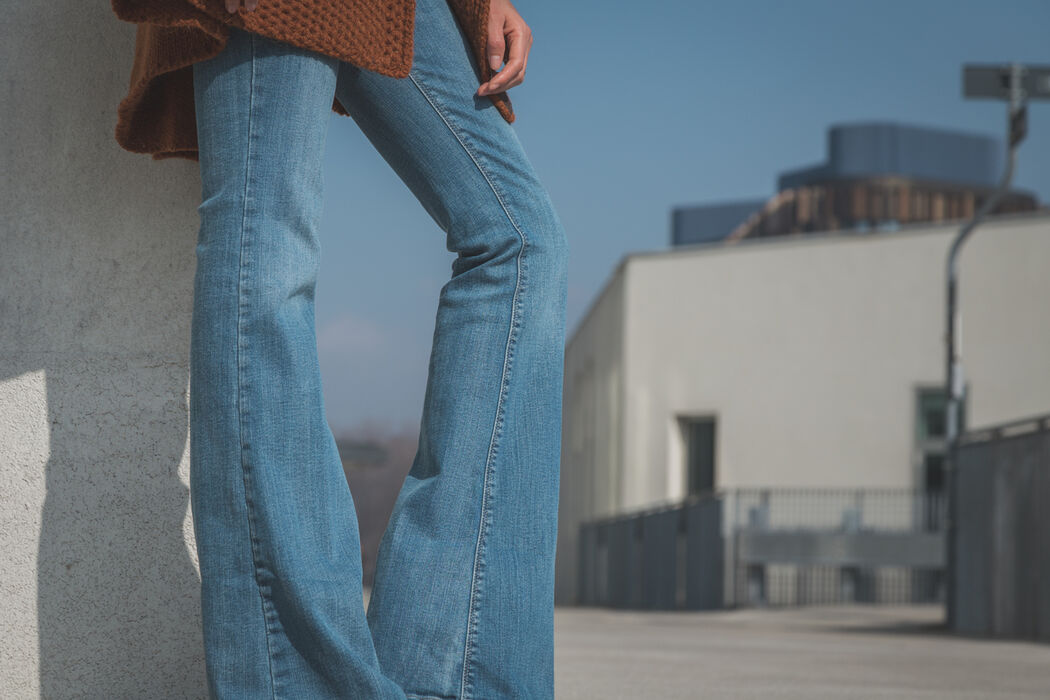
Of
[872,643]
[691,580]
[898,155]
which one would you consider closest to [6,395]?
[872,643]

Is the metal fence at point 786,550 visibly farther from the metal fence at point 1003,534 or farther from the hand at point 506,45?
the hand at point 506,45

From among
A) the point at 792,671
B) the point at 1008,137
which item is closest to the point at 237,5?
the point at 792,671

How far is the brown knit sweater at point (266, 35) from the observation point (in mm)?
1558

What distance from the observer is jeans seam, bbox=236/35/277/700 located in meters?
1.52

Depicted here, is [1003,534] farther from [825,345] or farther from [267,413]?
[825,345]

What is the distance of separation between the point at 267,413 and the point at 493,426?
0.92 ft

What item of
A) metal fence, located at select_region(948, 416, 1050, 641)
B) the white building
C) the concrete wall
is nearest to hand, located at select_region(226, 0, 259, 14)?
metal fence, located at select_region(948, 416, 1050, 641)

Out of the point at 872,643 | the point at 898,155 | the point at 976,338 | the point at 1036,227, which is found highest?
the point at 898,155

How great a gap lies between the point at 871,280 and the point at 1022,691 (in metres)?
21.7

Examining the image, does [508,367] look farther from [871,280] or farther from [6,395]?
[871,280]

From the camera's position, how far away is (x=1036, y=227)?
77.3 feet

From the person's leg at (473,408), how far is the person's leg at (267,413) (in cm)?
8

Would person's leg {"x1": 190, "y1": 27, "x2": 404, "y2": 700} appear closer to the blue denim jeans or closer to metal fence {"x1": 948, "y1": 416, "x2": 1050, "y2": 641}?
the blue denim jeans

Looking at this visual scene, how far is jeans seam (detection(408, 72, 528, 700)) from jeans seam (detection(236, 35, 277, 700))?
0.21m
